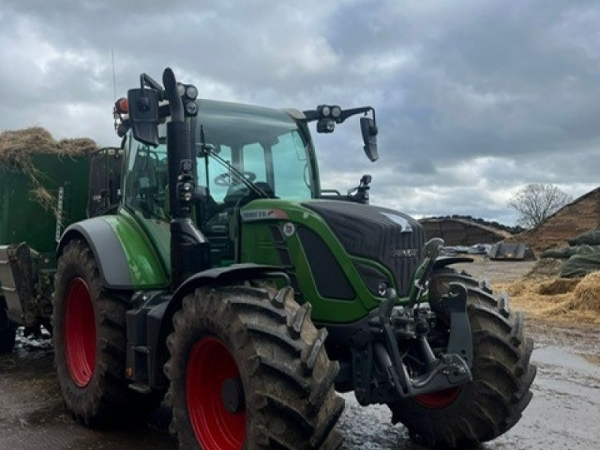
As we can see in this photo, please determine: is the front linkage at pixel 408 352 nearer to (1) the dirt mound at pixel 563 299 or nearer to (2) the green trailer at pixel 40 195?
(2) the green trailer at pixel 40 195

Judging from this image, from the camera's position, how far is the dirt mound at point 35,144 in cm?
794

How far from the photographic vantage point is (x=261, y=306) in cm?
397

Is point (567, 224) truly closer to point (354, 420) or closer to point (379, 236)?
point (354, 420)

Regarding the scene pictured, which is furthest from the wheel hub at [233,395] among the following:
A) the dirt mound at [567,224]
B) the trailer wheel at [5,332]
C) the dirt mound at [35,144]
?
the dirt mound at [567,224]

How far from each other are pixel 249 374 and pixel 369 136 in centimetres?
304

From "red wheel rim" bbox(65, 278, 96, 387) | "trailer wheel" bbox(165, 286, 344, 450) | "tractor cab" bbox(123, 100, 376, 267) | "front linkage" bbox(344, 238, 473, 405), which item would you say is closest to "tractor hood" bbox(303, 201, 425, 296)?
"front linkage" bbox(344, 238, 473, 405)

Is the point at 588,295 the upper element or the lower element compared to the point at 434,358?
lower

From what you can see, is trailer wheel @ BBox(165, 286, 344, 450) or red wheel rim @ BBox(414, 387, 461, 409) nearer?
trailer wheel @ BBox(165, 286, 344, 450)

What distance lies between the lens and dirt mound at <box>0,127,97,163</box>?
794 centimetres

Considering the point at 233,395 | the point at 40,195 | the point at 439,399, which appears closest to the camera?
the point at 233,395

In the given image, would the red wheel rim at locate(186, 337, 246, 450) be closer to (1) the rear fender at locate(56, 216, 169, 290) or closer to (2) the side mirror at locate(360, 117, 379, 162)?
(1) the rear fender at locate(56, 216, 169, 290)

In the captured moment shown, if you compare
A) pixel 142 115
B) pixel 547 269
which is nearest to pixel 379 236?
pixel 142 115

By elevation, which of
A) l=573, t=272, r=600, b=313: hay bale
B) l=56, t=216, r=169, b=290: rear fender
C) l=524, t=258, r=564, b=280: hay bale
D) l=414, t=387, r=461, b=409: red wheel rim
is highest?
l=56, t=216, r=169, b=290: rear fender

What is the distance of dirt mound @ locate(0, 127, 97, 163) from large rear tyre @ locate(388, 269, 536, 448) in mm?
4810
